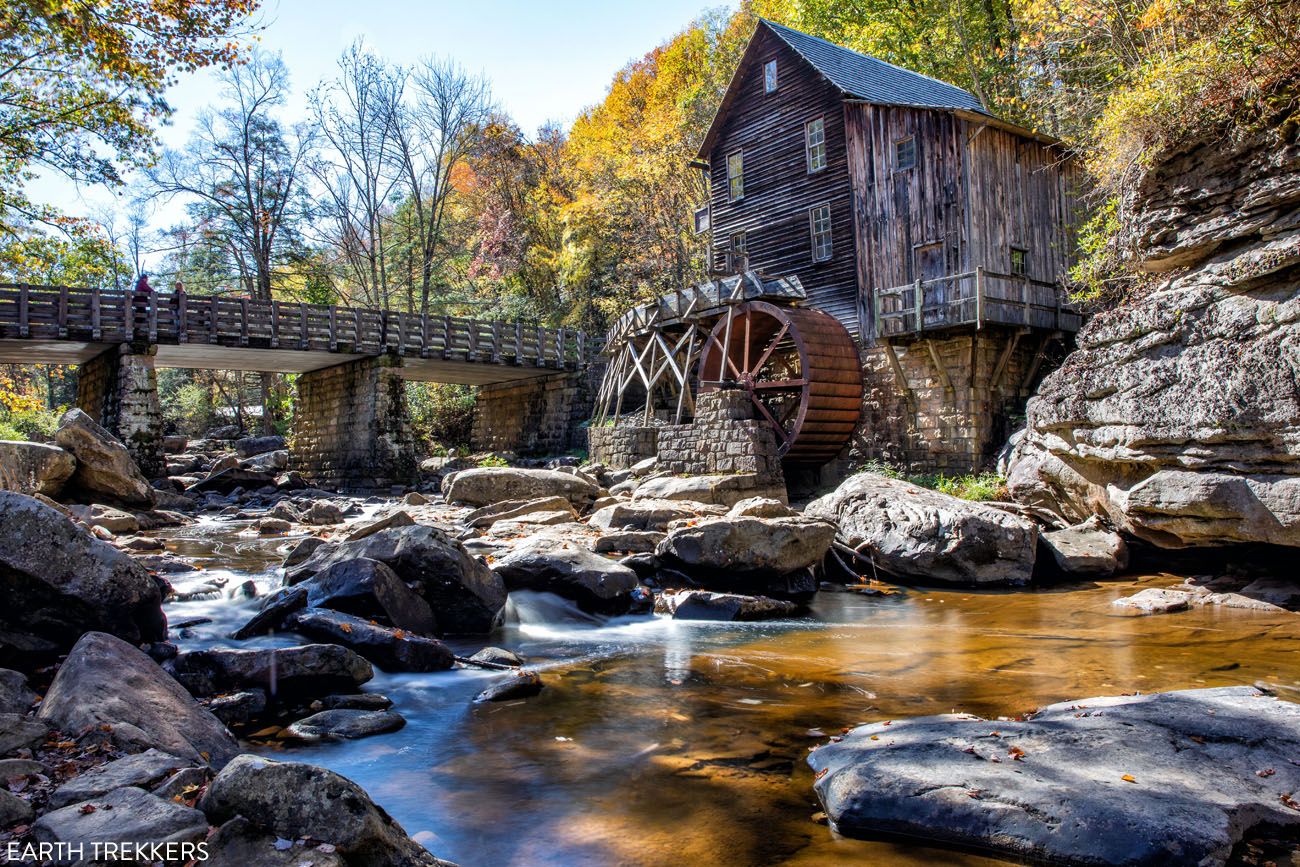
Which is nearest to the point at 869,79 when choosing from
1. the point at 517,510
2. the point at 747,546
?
the point at 517,510

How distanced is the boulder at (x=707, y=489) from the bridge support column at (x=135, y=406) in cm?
1163

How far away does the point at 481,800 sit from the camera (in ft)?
11.3

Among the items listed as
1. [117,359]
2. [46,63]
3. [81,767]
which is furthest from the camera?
[117,359]

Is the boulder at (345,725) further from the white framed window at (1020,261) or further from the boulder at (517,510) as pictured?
the white framed window at (1020,261)

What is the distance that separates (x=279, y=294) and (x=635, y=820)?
34.8m

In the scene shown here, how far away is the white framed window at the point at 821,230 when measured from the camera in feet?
57.1

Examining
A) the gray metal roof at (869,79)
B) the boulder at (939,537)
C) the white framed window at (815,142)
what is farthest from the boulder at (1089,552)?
the white framed window at (815,142)

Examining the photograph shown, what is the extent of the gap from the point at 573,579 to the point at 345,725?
3.38 metres

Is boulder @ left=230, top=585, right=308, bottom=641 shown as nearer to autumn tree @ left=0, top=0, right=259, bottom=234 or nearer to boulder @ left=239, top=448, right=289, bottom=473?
autumn tree @ left=0, top=0, right=259, bottom=234

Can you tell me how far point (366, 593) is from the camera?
586cm

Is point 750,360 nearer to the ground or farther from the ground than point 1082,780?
farther from the ground

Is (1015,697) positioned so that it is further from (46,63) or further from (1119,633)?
(46,63)

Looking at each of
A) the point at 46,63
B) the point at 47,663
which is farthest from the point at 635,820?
the point at 46,63

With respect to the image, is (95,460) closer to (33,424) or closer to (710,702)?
Answer: (710,702)
